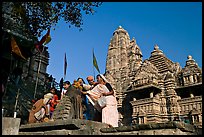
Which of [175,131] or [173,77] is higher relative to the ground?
[173,77]

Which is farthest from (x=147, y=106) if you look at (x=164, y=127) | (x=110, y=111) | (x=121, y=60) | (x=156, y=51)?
(x=164, y=127)

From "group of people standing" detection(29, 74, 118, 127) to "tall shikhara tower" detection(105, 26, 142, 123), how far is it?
21.6 metres

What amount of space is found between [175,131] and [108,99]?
8.15ft

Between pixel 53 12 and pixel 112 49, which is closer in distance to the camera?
pixel 53 12

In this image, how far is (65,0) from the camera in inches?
366

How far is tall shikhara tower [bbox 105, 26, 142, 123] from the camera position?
96.6 ft

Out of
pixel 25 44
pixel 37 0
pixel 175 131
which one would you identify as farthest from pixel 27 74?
pixel 175 131

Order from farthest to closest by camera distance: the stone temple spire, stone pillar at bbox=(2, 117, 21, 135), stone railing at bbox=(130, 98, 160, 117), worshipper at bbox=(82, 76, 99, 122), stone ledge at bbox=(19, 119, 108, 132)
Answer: the stone temple spire → stone railing at bbox=(130, 98, 160, 117) → worshipper at bbox=(82, 76, 99, 122) → stone ledge at bbox=(19, 119, 108, 132) → stone pillar at bbox=(2, 117, 21, 135)

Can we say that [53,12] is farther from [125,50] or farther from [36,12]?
[125,50]

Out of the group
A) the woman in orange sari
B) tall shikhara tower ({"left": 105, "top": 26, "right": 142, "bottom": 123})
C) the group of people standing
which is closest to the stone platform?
the woman in orange sari

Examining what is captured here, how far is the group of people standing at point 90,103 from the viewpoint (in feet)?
18.9

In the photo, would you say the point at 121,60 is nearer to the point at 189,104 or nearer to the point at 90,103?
the point at 189,104

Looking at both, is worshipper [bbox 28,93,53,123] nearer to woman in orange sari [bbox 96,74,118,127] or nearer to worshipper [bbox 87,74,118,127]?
worshipper [bbox 87,74,118,127]

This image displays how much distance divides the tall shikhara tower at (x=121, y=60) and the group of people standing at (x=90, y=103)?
21602 mm
